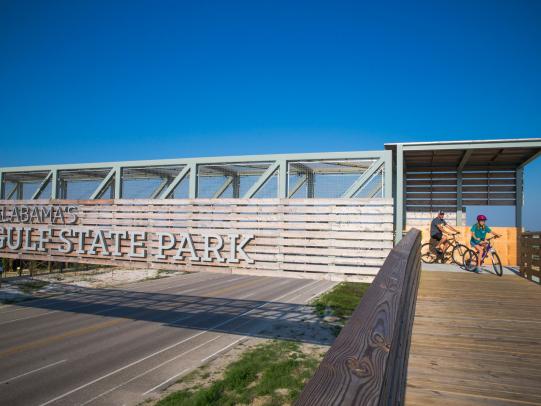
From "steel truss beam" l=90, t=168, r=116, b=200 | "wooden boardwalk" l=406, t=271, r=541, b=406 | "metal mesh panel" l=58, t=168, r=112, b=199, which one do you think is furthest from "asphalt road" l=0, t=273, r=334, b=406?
"wooden boardwalk" l=406, t=271, r=541, b=406

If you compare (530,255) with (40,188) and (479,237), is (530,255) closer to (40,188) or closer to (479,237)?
(479,237)

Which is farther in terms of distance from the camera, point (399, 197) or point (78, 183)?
point (399, 197)

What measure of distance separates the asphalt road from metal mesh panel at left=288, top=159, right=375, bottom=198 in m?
11.9

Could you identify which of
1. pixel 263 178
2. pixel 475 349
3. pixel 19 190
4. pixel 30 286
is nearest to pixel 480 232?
pixel 263 178

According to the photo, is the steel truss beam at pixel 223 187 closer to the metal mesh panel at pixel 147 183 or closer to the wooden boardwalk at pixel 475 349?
the metal mesh panel at pixel 147 183

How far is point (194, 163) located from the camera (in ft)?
31.9

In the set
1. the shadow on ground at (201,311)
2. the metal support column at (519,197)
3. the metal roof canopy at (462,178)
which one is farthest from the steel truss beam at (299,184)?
the shadow on ground at (201,311)

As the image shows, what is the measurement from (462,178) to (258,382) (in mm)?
14636

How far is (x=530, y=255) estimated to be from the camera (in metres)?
10.0

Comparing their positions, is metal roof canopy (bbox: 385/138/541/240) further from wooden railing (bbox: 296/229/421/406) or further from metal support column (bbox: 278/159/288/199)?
wooden railing (bbox: 296/229/421/406)

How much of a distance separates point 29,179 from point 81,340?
12.0 metres

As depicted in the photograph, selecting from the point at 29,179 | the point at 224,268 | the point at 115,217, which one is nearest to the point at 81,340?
the point at 29,179

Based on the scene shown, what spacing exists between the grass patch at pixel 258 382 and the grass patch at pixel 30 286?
21276mm

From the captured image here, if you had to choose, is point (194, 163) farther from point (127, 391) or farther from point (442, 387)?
point (127, 391)
